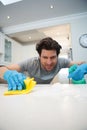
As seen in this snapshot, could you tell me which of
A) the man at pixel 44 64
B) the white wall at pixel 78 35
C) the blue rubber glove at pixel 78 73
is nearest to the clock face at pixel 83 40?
the white wall at pixel 78 35

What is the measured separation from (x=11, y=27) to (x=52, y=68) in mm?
2240

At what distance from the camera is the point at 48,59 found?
1181mm

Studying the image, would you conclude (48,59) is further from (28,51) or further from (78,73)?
(28,51)

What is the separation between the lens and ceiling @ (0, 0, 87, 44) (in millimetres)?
2148

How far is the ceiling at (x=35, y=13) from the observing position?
7.05ft

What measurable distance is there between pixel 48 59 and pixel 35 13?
1.62 meters

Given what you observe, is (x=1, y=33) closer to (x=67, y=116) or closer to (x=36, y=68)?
(x=36, y=68)

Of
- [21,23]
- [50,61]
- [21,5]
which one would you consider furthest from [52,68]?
[21,23]

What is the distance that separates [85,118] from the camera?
201mm

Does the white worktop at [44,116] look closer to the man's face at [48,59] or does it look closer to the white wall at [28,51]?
the man's face at [48,59]

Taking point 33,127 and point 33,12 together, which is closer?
point 33,127

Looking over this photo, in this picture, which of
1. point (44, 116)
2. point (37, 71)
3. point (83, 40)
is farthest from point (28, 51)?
point (44, 116)

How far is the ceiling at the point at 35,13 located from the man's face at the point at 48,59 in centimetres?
130

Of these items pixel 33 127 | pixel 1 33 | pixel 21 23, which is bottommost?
pixel 33 127
